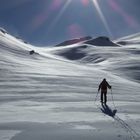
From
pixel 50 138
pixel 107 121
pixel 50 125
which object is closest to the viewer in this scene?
pixel 50 138

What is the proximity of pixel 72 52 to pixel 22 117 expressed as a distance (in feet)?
432

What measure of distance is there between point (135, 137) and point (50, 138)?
9.64 feet

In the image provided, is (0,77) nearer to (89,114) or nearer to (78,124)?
(89,114)

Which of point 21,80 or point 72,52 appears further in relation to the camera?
point 72,52

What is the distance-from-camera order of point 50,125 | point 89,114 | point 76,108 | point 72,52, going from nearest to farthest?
point 50,125
point 89,114
point 76,108
point 72,52

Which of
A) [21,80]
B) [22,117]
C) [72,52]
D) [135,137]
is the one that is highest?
[72,52]

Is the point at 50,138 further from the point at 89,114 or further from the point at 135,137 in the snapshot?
the point at 89,114

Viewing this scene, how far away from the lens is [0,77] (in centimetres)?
3381

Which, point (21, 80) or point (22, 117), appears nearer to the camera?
point (22, 117)

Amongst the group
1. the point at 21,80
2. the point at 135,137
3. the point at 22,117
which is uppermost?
the point at 21,80

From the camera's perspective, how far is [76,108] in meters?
17.1

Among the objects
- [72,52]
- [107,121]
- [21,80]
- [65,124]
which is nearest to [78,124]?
[65,124]

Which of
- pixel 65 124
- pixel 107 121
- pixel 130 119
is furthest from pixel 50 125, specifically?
pixel 130 119

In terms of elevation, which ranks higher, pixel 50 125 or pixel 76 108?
pixel 76 108
